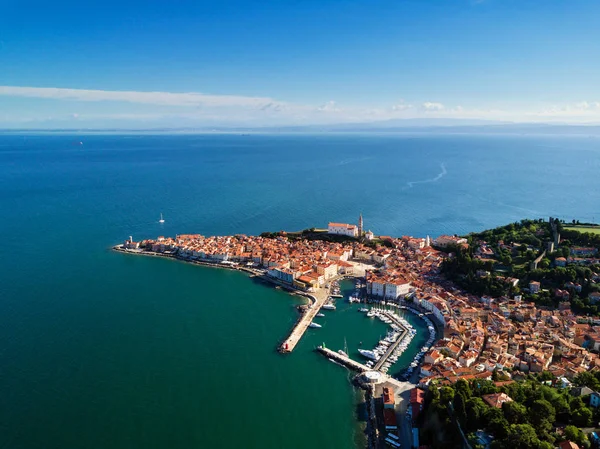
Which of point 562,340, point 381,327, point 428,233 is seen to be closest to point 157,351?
point 381,327

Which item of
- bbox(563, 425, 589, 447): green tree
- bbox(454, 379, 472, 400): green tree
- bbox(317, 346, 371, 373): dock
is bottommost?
bbox(317, 346, 371, 373): dock

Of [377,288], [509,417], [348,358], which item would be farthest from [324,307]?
[509,417]

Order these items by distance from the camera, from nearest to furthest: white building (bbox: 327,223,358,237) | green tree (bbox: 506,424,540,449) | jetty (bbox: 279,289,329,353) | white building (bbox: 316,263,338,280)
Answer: green tree (bbox: 506,424,540,449) < jetty (bbox: 279,289,329,353) < white building (bbox: 316,263,338,280) < white building (bbox: 327,223,358,237)

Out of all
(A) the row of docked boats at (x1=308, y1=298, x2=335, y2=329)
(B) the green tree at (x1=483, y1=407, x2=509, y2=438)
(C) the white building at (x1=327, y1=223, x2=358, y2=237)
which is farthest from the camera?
(C) the white building at (x1=327, y1=223, x2=358, y2=237)

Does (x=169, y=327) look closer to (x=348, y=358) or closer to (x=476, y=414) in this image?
(x=348, y=358)

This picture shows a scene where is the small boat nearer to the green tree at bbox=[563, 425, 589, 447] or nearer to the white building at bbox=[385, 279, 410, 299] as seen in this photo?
the white building at bbox=[385, 279, 410, 299]

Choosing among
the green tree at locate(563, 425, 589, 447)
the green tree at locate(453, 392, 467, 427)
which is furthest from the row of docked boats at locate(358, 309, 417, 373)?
the green tree at locate(563, 425, 589, 447)

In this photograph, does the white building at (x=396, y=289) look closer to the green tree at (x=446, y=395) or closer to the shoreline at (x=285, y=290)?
the shoreline at (x=285, y=290)
